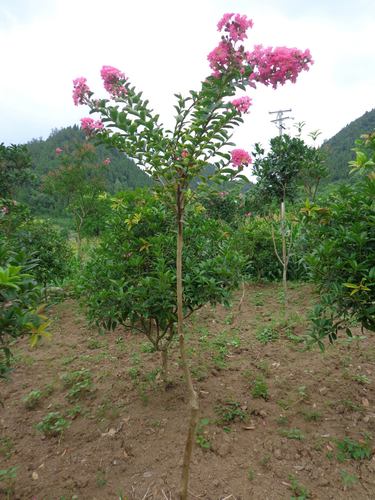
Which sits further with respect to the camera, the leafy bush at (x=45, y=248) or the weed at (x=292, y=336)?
the leafy bush at (x=45, y=248)

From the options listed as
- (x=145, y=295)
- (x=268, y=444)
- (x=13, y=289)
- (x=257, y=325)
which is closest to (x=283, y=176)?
(x=257, y=325)

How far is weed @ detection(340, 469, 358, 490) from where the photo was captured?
224cm

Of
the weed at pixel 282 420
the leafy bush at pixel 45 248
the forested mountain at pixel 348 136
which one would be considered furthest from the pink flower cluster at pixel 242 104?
the forested mountain at pixel 348 136

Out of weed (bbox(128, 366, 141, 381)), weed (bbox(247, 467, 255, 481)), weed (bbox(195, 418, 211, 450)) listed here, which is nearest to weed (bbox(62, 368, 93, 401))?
weed (bbox(128, 366, 141, 381))

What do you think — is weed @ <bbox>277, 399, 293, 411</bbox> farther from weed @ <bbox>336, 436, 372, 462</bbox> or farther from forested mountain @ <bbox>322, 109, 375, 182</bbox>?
forested mountain @ <bbox>322, 109, 375, 182</bbox>

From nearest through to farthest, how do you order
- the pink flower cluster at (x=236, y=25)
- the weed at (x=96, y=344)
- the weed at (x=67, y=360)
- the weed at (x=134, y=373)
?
the pink flower cluster at (x=236, y=25)
the weed at (x=134, y=373)
the weed at (x=67, y=360)
the weed at (x=96, y=344)

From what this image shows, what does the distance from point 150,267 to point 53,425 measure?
1.59 meters

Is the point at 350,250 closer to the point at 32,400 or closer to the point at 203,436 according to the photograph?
the point at 203,436

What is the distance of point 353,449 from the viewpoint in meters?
2.51

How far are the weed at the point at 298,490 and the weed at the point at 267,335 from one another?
7.39ft

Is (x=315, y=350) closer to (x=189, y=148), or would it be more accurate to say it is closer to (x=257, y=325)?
(x=257, y=325)

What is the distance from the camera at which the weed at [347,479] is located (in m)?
2.24

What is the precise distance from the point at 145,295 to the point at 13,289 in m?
1.19

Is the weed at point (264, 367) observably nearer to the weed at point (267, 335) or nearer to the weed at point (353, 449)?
the weed at point (267, 335)
